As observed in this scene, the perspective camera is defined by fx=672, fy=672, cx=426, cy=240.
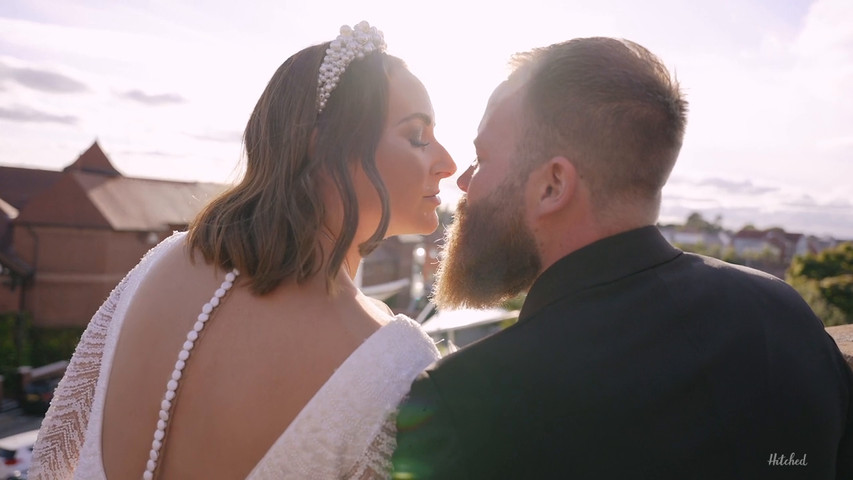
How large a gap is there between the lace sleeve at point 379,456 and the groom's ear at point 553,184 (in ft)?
2.18

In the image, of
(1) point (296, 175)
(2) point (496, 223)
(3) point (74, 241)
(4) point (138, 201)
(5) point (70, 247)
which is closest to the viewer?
(2) point (496, 223)

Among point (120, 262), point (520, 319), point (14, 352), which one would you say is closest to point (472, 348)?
point (520, 319)

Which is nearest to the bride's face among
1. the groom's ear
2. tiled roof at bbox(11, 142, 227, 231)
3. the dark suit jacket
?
the groom's ear

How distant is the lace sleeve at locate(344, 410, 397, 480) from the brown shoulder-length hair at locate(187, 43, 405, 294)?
413 millimetres

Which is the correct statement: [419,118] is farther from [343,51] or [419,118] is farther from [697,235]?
[697,235]

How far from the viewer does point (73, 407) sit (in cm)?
231

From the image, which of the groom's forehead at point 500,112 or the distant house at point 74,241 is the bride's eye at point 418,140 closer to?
the groom's forehead at point 500,112

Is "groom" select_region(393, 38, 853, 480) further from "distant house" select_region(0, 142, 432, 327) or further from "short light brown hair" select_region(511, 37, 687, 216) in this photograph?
"distant house" select_region(0, 142, 432, 327)

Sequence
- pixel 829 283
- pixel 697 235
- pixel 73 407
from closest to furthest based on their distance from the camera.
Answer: pixel 73 407 < pixel 829 283 < pixel 697 235

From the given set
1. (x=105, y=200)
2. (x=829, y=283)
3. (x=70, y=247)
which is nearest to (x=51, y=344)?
(x=70, y=247)

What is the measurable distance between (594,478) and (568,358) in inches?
9.4

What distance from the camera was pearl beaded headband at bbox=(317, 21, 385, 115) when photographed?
84.0 inches

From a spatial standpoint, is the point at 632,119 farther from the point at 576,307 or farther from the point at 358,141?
the point at 358,141

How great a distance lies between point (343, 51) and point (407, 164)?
43cm
